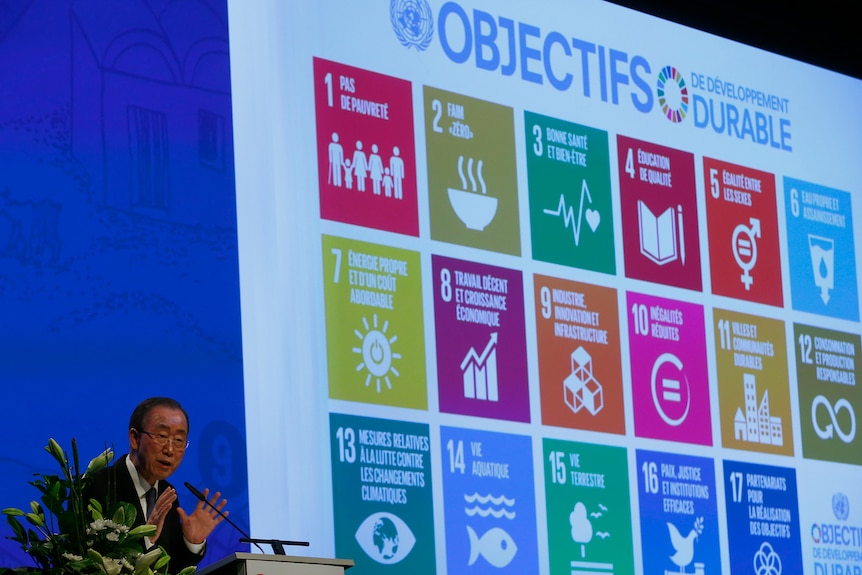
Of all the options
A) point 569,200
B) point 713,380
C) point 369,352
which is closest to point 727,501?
point 713,380

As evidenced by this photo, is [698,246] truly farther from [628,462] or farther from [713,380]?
[628,462]

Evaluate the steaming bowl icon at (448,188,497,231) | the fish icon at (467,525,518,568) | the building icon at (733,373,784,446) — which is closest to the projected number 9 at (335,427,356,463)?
the fish icon at (467,525,518,568)

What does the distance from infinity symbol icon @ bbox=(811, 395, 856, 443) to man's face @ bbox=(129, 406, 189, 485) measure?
3.19m

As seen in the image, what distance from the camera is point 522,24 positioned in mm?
5680

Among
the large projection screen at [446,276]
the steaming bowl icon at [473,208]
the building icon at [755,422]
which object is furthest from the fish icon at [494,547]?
the building icon at [755,422]

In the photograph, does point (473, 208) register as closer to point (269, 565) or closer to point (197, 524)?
point (197, 524)

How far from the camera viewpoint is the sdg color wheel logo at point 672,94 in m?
6.08

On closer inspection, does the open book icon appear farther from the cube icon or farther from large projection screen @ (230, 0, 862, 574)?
the cube icon

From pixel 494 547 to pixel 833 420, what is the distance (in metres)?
1.91

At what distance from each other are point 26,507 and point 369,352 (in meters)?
1.21

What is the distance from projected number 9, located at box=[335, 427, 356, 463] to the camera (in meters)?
4.77

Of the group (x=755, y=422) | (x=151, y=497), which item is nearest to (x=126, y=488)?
(x=151, y=497)

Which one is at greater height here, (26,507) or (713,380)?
(713,380)

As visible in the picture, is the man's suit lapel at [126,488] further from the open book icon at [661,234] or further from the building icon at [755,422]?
the building icon at [755,422]
